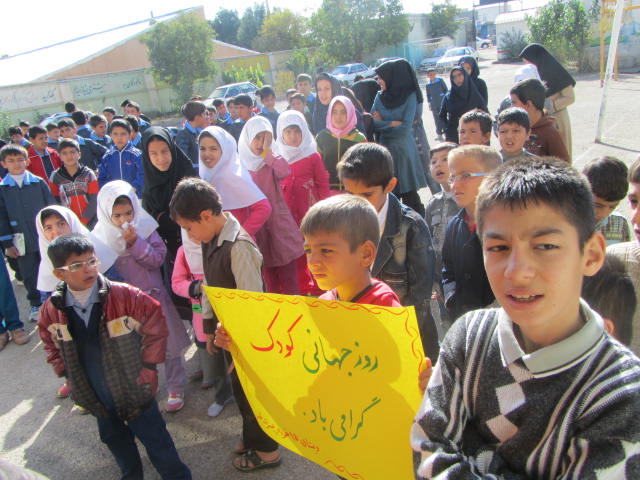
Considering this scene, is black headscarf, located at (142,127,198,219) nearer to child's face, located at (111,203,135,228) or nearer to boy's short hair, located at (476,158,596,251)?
child's face, located at (111,203,135,228)

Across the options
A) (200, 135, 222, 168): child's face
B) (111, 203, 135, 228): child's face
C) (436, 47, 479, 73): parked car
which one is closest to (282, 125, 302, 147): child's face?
(200, 135, 222, 168): child's face

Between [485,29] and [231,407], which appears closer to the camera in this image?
[231,407]

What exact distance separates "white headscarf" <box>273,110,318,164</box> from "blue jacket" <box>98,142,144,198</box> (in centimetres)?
183

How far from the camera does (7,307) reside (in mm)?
4465

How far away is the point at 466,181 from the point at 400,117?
2.98 metres

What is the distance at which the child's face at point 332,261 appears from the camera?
1728 mm

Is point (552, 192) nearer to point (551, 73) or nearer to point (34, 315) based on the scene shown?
point (551, 73)

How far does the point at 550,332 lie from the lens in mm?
948

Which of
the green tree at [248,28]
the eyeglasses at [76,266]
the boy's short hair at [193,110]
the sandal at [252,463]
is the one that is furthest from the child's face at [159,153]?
the green tree at [248,28]

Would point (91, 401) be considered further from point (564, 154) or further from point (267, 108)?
point (267, 108)

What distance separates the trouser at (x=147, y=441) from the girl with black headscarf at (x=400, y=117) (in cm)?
323

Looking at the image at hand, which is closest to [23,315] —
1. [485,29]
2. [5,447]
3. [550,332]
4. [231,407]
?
[5,447]

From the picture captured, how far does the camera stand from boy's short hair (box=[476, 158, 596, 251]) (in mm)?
932

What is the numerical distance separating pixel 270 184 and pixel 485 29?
67793 mm
